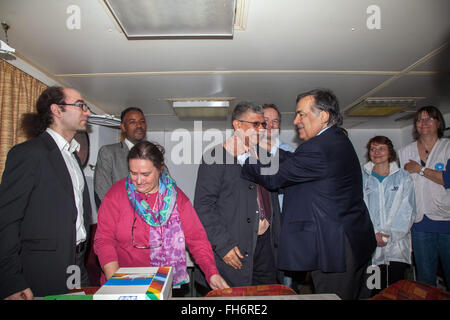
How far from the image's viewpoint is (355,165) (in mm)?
1516

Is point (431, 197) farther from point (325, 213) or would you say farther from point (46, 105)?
point (46, 105)

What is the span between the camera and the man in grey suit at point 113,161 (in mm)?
2328

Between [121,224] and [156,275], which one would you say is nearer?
[156,275]

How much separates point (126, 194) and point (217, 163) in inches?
22.7

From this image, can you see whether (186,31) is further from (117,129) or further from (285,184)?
(117,129)

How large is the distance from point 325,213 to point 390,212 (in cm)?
134

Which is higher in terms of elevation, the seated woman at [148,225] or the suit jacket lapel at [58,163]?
the suit jacket lapel at [58,163]

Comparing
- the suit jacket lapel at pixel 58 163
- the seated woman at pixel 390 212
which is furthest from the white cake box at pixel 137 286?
the seated woman at pixel 390 212

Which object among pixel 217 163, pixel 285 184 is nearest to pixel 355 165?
pixel 285 184

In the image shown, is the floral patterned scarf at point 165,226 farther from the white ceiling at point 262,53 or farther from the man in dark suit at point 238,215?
the white ceiling at point 262,53

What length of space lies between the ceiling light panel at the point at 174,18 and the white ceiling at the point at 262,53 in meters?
0.10

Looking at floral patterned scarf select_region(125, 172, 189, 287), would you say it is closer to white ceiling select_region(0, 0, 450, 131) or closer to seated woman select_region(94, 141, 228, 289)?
seated woman select_region(94, 141, 228, 289)
